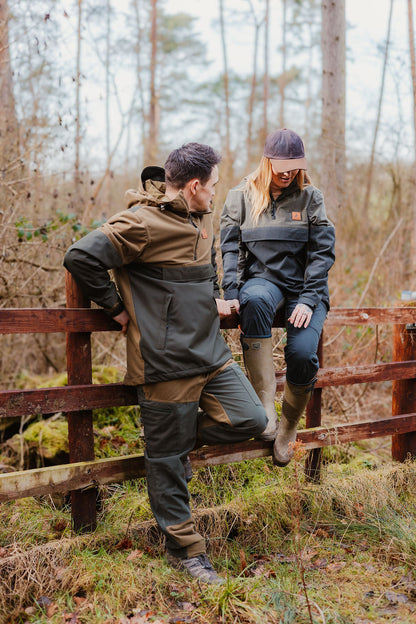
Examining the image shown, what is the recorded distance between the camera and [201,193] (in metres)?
3.17

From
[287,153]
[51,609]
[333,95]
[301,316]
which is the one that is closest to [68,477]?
[51,609]

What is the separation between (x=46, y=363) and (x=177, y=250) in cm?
544

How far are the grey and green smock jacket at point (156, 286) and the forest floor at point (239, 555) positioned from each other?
0.89 meters

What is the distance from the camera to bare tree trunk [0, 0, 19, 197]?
5.75m

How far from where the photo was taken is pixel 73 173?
24.2 feet

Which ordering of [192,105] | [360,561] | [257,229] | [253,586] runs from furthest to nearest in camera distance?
[192,105]
[257,229]
[360,561]
[253,586]

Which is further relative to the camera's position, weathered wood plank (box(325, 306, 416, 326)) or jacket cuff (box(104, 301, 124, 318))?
weathered wood plank (box(325, 306, 416, 326))

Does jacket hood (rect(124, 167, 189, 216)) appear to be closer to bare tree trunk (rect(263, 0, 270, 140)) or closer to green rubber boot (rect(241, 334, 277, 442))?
green rubber boot (rect(241, 334, 277, 442))

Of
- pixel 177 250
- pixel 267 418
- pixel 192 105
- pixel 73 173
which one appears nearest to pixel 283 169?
pixel 177 250

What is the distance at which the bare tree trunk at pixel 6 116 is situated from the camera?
575cm

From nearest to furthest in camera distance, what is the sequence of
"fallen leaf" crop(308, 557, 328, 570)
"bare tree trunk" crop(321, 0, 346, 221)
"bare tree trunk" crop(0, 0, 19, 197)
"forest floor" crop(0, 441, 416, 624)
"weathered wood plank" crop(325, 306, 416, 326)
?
1. "forest floor" crop(0, 441, 416, 624)
2. "fallen leaf" crop(308, 557, 328, 570)
3. "weathered wood plank" crop(325, 306, 416, 326)
4. "bare tree trunk" crop(0, 0, 19, 197)
5. "bare tree trunk" crop(321, 0, 346, 221)

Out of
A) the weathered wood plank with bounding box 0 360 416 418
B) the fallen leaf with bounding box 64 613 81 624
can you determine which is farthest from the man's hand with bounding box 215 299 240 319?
the fallen leaf with bounding box 64 613 81 624

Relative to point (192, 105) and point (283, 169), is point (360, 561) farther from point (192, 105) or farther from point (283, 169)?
point (192, 105)

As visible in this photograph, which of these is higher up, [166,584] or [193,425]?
[193,425]
